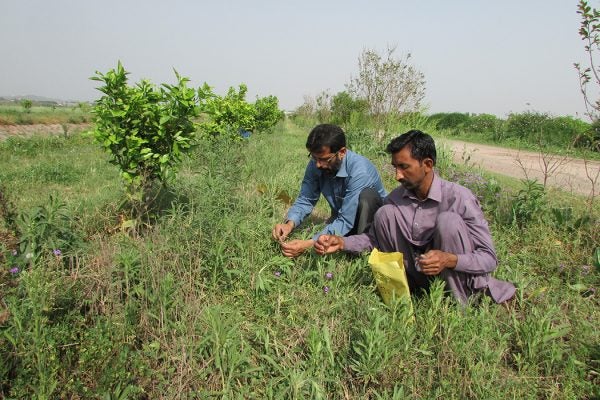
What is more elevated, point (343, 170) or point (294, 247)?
point (343, 170)

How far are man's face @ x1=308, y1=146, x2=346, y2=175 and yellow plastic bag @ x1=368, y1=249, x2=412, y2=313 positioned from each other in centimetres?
89

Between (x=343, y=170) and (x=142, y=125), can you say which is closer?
(x=343, y=170)

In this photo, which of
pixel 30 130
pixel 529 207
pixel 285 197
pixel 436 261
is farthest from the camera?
pixel 30 130

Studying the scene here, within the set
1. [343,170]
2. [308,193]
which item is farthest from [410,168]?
[308,193]

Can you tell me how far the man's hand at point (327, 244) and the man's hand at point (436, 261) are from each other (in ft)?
1.86

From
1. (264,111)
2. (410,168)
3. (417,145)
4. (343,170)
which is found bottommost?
(343,170)

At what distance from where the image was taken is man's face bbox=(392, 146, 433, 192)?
7.29ft

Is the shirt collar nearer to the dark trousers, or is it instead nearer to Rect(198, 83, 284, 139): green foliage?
the dark trousers

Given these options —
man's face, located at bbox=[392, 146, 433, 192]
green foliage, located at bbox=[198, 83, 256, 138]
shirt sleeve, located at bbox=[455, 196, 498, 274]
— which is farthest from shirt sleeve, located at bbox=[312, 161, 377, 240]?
green foliage, located at bbox=[198, 83, 256, 138]

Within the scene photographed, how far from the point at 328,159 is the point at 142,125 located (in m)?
1.71

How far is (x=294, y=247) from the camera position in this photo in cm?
246

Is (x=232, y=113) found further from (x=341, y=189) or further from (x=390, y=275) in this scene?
(x=390, y=275)

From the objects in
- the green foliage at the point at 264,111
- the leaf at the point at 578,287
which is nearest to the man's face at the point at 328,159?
the leaf at the point at 578,287

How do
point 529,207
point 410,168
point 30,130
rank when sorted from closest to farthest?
point 410,168 < point 529,207 < point 30,130
